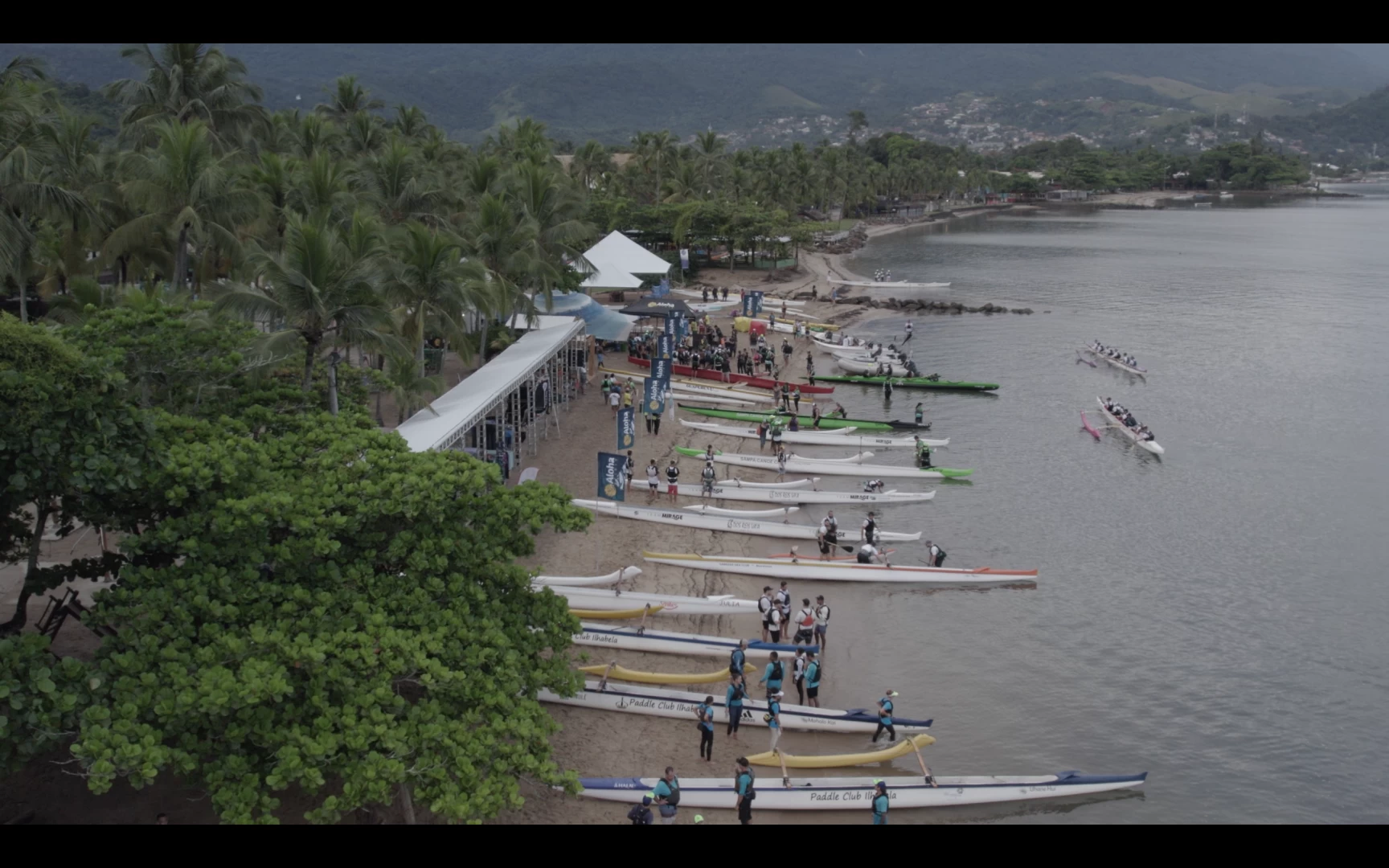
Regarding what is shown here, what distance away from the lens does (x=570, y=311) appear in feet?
133

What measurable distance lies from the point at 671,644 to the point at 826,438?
1724 cm

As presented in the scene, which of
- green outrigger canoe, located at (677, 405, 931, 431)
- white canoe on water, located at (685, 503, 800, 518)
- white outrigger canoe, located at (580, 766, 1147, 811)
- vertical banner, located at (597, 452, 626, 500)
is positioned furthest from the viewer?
green outrigger canoe, located at (677, 405, 931, 431)

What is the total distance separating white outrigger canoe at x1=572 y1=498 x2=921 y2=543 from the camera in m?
28.2

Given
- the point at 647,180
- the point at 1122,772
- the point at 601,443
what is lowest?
the point at 1122,772

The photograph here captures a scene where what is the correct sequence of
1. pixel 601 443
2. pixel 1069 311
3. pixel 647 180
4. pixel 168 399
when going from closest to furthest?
pixel 168 399, pixel 601 443, pixel 1069 311, pixel 647 180

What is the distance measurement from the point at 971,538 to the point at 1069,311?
46330mm

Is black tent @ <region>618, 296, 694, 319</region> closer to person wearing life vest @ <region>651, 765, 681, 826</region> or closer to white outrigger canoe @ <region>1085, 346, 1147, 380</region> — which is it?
white outrigger canoe @ <region>1085, 346, 1147, 380</region>

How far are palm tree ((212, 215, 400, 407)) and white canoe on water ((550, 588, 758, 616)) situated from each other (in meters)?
6.52

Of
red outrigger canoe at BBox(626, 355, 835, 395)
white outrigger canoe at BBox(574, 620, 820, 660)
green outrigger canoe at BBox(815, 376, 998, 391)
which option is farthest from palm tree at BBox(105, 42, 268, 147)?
green outrigger canoe at BBox(815, 376, 998, 391)

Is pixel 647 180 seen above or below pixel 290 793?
above

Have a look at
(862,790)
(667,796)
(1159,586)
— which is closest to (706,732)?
(667,796)

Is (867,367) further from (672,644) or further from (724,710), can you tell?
(724,710)

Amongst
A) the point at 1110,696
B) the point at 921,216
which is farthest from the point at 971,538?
the point at 921,216

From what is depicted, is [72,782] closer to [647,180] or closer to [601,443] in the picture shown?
[601,443]
